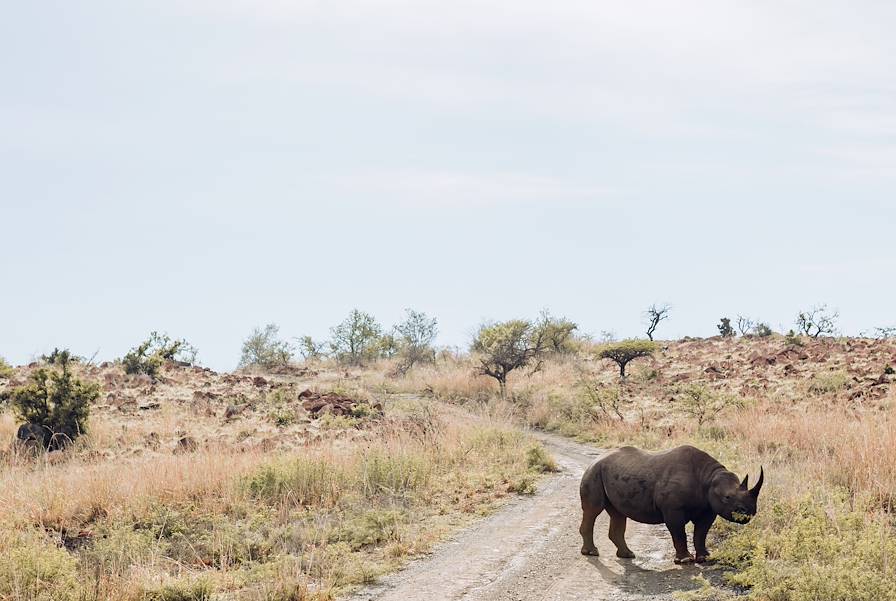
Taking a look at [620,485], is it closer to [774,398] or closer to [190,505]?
[190,505]

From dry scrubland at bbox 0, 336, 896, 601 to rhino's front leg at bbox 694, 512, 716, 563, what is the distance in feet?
1.03

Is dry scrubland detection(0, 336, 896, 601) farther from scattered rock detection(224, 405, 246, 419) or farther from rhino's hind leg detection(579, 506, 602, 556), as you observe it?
rhino's hind leg detection(579, 506, 602, 556)

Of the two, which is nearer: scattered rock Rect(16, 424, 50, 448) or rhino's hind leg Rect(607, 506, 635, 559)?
rhino's hind leg Rect(607, 506, 635, 559)

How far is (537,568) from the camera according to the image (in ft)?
33.5

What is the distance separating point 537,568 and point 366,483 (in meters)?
5.63

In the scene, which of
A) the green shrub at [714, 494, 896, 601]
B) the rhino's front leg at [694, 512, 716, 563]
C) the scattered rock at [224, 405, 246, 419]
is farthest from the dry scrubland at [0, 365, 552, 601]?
the green shrub at [714, 494, 896, 601]

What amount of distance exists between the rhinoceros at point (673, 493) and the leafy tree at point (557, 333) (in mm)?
34787

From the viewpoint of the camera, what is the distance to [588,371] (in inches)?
1519

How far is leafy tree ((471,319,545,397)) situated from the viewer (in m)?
36.8

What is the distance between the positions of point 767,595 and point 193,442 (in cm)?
1670

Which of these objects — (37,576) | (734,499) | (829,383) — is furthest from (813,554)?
(829,383)

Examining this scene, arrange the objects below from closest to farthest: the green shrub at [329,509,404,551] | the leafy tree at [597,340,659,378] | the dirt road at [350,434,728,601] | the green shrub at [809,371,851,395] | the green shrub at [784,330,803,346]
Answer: the dirt road at [350,434,728,601], the green shrub at [329,509,404,551], the green shrub at [809,371,851,395], the leafy tree at [597,340,659,378], the green shrub at [784,330,803,346]

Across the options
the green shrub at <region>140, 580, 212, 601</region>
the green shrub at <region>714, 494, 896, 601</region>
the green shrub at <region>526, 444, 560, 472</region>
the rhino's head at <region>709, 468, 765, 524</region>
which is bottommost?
the green shrub at <region>526, 444, 560, 472</region>

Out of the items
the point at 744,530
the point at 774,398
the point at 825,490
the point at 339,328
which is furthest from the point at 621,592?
the point at 339,328
